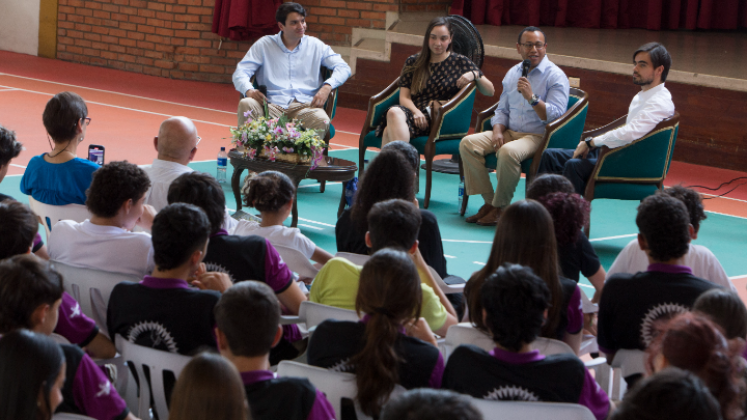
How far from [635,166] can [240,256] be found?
138 inches

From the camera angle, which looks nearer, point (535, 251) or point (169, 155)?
point (535, 251)

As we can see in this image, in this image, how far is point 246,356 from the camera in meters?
1.93

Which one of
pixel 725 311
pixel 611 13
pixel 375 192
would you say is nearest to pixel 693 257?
pixel 725 311

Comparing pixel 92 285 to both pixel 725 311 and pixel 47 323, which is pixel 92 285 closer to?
pixel 47 323

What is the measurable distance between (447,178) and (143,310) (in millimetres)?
5444

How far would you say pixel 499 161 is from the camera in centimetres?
590

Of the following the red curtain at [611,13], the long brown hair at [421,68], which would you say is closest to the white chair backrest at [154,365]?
the long brown hair at [421,68]

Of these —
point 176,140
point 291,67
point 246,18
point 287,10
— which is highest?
point 246,18

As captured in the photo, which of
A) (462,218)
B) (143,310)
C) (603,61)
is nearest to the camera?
(143,310)

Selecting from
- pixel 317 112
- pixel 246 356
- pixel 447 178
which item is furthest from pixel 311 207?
pixel 246 356

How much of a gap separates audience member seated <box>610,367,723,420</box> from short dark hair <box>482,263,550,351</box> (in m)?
0.64

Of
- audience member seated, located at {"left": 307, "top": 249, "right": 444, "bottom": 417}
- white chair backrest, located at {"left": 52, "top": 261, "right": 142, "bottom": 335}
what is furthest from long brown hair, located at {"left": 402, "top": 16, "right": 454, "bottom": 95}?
audience member seated, located at {"left": 307, "top": 249, "right": 444, "bottom": 417}

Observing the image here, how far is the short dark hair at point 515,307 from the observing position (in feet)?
6.70

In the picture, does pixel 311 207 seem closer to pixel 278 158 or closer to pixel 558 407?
pixel 278 158
